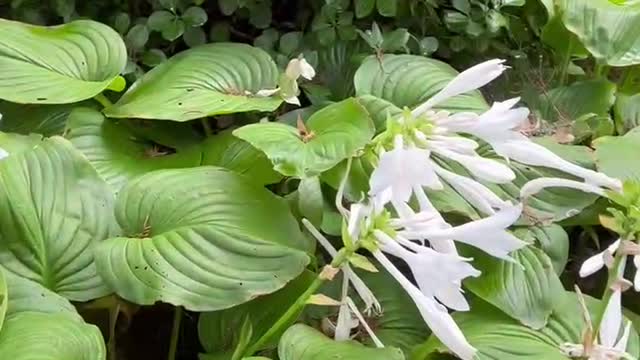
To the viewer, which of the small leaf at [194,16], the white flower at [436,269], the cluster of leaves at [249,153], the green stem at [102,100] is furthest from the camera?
the small leaf at [194,16]

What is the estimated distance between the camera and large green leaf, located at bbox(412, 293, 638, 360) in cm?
92

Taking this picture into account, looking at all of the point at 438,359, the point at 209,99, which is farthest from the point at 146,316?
the point at 438,359

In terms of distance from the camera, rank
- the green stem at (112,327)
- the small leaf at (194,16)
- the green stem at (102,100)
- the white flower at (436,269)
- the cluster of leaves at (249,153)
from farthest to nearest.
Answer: the small leaf at (194,16) → the green stem at (102,100) → the green stem at (112,327) → the cluster of leaves at (249,153) → the white flower at (436,269)

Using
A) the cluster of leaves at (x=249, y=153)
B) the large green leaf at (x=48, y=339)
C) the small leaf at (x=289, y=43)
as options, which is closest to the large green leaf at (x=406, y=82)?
the cluster of leaves at (x=249, y=153)

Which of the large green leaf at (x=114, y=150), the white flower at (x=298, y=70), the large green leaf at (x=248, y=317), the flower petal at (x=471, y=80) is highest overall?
the flower petal at (x=471, y=80)

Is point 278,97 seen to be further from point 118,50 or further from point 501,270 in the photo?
point 501,270

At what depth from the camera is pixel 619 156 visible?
42.6 inches

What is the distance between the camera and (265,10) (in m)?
1.26

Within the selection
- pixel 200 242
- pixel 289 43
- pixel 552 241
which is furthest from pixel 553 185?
pixel 289 43

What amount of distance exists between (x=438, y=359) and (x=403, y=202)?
22cm

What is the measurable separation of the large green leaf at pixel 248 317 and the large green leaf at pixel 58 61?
26 centimetres

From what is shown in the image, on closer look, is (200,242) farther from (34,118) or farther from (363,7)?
(363,7)

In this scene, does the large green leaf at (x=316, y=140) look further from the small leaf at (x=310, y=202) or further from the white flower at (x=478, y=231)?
the white flower at (x=478, y=231)

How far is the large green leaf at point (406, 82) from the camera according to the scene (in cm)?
113
